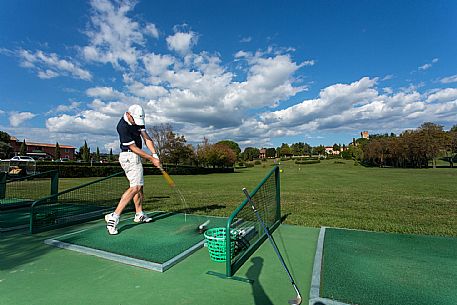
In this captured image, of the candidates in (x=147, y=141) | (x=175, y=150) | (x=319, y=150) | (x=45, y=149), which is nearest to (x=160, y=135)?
(x=175, y=150)

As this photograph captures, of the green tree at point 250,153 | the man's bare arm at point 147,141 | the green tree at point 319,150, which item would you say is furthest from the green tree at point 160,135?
the green tree at point 319,150

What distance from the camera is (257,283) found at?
301 centimetres

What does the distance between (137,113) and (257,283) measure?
3.68 m

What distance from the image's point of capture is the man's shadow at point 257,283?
2.64 meters

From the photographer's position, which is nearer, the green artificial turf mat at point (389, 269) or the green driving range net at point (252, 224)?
the green artificial turf mat at point (389, 269)

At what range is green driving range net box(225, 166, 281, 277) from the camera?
10.6ft

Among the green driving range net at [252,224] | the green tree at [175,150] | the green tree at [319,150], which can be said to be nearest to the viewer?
the green driving range net at [252,224]

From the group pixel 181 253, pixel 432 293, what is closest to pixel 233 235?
pixel 181 253

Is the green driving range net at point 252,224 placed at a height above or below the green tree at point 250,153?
below

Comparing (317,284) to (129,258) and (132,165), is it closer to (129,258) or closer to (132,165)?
(129,258)

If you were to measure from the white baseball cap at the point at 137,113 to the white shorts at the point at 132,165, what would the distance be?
65cm

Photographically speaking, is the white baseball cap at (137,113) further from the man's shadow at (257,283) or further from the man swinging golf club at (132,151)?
the man's shadow at (257,283)

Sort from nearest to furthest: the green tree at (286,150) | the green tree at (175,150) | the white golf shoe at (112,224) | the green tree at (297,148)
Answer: the white golf shoe at (112,224)
the green tree at (175,150)
the green tree at (286,150)
the green tree at (297,148)

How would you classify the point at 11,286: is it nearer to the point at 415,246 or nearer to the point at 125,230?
the point at 125,230
